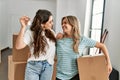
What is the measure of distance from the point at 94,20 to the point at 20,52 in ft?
8.63

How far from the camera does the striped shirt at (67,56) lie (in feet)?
6.07

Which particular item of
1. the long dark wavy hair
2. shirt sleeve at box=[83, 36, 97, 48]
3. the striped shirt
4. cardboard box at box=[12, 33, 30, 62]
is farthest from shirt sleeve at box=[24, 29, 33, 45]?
cardboard box at box=[12, 33, 30, 62]

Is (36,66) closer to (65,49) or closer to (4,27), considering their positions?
(65,49)

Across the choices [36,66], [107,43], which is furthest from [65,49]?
[107,43]

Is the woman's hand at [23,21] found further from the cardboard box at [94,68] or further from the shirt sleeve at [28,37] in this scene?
the cardboard box at [94,68]

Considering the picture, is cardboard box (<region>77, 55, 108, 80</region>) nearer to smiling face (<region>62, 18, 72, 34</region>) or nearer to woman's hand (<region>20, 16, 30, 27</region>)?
→ smiling face (<region>62, 18, 72, 34</region>)

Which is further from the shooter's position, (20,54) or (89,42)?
(20,54)

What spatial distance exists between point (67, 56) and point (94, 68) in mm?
312

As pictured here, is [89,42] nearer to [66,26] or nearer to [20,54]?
[66,26]

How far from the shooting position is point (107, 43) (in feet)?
10.3

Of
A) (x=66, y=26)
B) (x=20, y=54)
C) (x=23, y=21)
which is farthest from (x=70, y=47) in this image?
(x=20, y=54)

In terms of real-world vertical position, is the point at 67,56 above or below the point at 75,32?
below

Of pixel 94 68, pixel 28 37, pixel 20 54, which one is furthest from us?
pixel 20 54

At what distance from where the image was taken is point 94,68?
1.93 metres
